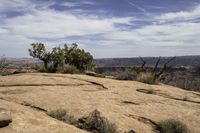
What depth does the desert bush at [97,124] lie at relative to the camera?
368 inches

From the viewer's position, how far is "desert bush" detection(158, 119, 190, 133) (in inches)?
415

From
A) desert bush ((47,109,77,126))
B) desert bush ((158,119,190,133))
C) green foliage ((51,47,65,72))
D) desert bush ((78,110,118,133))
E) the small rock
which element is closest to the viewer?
the small rock

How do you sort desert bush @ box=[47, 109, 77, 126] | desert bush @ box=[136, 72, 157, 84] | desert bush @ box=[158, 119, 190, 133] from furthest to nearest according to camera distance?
desert bush @ box=[136, 72, 157, 84] → desert bush @ box=[158, 119, 190, 133] → desert bush @ box=[47, 109, 77, 126]

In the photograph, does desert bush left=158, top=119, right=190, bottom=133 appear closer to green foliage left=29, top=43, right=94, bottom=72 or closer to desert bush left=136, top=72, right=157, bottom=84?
desert bush left=136, top=72, right=157, bottom=84

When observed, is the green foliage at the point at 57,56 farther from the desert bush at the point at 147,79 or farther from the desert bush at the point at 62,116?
the desert bush at the point at 62,116

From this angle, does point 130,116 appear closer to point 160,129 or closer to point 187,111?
point 160,129

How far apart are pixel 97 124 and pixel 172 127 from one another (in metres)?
2.53

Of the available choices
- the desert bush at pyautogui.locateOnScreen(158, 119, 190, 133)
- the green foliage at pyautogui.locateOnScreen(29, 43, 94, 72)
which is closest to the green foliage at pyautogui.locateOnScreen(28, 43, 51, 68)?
the green foliage at pyautogui.locateOnScreen(29, 43, 94, 72)

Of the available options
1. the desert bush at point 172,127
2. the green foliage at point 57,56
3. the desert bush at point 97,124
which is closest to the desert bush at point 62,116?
the desert bush at point 97,124

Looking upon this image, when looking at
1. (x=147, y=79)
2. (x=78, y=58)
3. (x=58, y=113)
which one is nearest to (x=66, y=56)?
(x=78, y=58)

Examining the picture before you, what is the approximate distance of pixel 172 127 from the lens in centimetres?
1060

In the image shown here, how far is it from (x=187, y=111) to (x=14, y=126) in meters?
7.27

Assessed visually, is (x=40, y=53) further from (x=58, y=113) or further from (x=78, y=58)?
(x=58, y=113)

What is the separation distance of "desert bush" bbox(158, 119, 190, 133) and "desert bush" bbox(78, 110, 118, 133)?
6.25 ft
